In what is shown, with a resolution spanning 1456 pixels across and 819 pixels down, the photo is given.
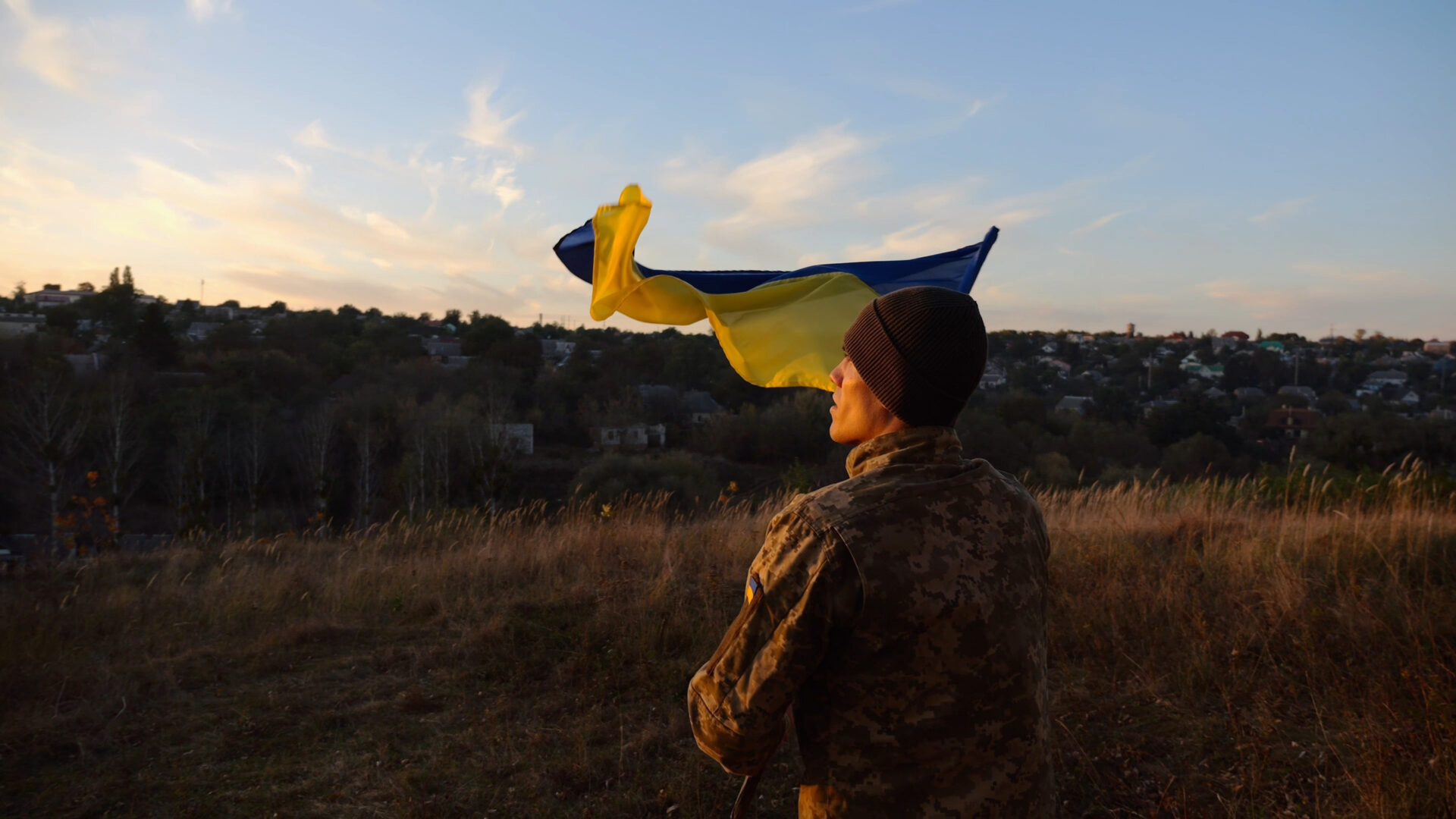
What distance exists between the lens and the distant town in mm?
32188

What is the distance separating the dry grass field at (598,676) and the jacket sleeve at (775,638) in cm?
227

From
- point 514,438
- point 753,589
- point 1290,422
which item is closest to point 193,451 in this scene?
point 514,438

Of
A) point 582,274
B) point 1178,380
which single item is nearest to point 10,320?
point 582,274

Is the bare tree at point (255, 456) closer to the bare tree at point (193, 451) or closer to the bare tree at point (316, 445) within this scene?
the bare tree at point (193, 451)

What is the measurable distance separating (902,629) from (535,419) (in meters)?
47.7

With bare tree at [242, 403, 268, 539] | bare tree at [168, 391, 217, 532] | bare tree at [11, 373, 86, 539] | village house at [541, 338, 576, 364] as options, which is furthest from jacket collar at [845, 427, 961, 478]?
village house at [541, 338, 576, 364]

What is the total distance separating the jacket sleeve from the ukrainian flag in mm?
1899

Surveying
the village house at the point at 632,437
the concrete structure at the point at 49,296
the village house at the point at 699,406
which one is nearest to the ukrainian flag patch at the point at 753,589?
the village house at the point at 632,437

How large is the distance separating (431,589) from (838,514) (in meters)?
5.72

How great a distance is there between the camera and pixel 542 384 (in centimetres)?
5119

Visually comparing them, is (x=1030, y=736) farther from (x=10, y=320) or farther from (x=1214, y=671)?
(x=10, y=320)

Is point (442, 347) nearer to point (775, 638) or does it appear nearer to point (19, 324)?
point (19, 324)

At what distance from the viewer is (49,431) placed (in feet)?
114

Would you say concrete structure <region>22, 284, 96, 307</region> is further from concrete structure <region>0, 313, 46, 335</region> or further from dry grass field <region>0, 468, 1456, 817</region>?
dry grass field <region>0, 468, 1456, 817</region>
